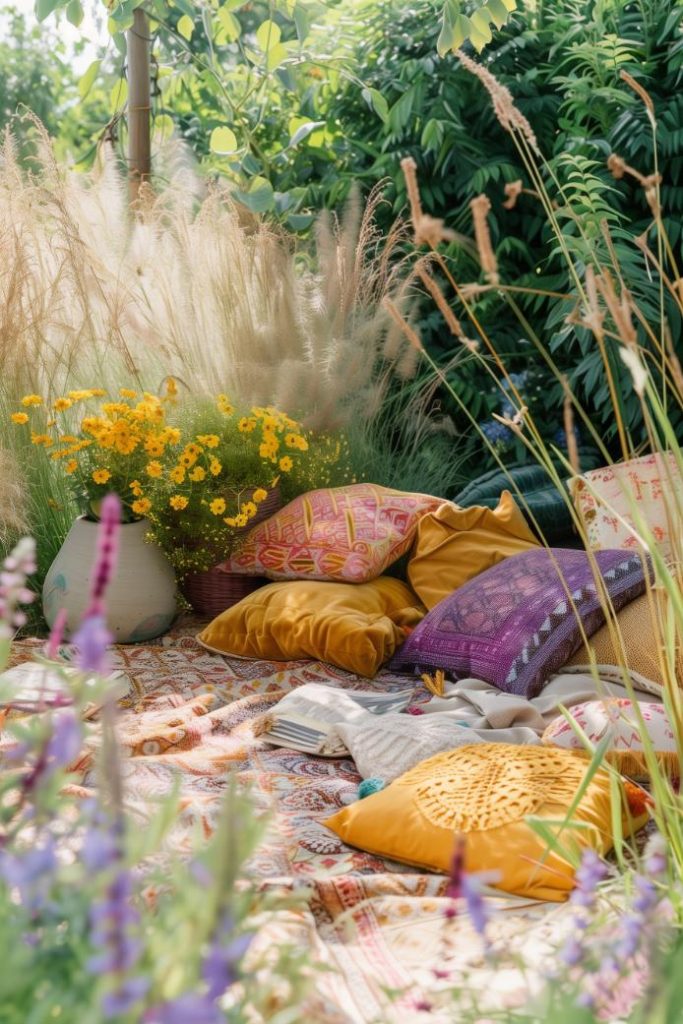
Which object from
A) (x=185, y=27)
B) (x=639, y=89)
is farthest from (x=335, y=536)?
(x=185, y=27)

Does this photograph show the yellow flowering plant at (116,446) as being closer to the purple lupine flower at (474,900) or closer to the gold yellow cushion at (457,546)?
the gold yellow cushion at (457,546)

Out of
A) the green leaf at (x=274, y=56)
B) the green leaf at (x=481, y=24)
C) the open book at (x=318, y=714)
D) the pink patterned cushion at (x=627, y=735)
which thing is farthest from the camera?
the green leaf at (x=274, y=56)

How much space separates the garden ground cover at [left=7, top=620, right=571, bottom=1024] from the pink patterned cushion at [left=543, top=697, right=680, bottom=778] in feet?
1.28

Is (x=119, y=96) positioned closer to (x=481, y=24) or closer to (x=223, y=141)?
(x=223, y=141)

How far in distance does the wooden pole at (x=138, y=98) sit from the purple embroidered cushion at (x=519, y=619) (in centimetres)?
224

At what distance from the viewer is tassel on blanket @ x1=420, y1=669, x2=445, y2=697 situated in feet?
8.71

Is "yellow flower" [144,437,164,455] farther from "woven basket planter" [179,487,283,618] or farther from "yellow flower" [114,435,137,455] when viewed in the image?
"woven basket planter" [179,487,283,618]

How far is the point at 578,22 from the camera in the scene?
4445mm

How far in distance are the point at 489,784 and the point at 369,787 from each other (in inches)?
10.8

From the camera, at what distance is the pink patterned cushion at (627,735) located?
201 cm

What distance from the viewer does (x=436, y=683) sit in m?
2.68

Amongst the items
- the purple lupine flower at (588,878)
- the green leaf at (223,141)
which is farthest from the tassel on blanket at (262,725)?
the green leaf at (223,141)

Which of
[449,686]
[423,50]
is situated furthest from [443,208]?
[449,686]

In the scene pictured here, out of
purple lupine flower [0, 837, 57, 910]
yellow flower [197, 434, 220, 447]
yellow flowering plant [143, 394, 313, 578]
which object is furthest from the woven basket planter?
purple lupine flower [0, 837, 57, 910]
